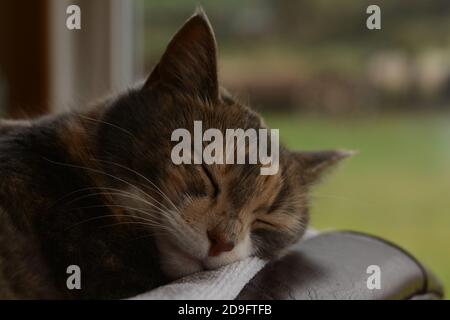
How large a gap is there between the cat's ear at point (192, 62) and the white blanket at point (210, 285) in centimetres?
34

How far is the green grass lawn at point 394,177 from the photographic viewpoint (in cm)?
288

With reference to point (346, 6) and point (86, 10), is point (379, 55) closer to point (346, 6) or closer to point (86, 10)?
point (346, 6)

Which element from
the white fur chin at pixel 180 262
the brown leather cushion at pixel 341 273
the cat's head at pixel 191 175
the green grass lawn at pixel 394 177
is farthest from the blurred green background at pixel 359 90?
the white fur chin at pixel 180 262

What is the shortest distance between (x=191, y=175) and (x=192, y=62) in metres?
0.21

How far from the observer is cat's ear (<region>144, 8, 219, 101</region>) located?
1.17 metres

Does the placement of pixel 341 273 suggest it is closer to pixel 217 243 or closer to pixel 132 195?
pixel 217 243

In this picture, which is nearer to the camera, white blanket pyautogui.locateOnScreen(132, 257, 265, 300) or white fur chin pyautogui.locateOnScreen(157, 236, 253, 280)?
white blanket pyautogui.locateOnScreen(132, 257, 265, 300)

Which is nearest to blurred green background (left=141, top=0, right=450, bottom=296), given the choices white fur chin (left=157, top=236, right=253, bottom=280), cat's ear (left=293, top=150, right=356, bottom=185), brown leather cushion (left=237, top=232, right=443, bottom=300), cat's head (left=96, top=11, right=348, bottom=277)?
cat's ear (left=293, top=150, right=356, bottom=185)

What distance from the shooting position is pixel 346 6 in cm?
275

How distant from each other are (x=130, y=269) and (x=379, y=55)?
80.9 inches

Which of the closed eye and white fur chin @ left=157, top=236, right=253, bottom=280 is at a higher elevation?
the closed eye

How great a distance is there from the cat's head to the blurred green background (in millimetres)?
1491

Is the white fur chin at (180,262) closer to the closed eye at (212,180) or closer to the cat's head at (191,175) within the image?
the cat's head at (191,175)

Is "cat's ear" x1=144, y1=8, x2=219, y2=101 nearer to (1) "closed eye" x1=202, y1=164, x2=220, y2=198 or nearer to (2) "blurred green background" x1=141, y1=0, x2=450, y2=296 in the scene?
(1) "closed eye" x1=202, y1=164, x2=220, y2=198
